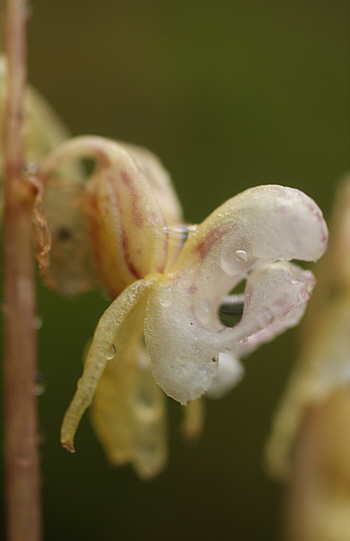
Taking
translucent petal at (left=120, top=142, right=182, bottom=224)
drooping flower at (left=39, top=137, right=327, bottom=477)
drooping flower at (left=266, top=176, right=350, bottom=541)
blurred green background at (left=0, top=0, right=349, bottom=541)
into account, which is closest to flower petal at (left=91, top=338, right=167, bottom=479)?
drooping flower at (left=39, top=137, right=327, bottom=477)

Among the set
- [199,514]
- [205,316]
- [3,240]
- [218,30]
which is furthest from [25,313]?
[218,30]

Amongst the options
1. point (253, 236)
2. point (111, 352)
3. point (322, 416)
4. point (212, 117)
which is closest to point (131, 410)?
point (111, 352)

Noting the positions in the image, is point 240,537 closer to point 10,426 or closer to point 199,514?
point 199,514

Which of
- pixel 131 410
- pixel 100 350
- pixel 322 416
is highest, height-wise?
pixel 100 350

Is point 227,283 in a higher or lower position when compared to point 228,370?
higher

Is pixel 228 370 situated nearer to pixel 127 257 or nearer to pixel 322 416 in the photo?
pixel 127 257

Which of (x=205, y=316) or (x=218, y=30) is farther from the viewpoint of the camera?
(x=218, y=30)

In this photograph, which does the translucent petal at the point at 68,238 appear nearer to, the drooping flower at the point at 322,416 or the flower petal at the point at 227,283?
the flower petal at the point at 227,283
